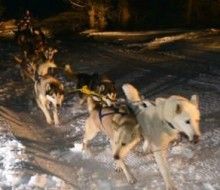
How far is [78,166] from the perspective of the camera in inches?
328

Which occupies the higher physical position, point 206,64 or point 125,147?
point 125,147

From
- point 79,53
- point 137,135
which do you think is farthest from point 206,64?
point 137,135

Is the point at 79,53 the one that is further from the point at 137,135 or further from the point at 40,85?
the point at 137,135

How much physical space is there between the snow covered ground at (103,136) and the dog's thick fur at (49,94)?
31cm

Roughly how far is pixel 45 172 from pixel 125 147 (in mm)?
1668

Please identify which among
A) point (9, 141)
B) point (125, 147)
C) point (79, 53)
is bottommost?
point (79, 53)

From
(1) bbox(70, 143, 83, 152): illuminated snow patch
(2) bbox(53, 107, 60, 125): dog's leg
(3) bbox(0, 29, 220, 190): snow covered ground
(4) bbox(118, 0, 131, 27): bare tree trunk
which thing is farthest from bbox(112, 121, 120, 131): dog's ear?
(4) bbox(118, 0, 131, 27): bare tree trunk

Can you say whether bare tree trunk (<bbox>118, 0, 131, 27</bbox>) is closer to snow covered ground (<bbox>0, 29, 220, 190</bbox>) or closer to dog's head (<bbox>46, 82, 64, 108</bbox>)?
snow covered ground (<bbox>0, 29, 220, 190</bbox>)

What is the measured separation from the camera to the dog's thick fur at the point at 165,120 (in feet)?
18.1

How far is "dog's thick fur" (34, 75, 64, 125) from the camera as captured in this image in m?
10.6

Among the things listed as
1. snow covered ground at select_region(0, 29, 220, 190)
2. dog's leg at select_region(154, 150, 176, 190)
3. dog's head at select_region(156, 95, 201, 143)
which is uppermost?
dog's head at select_region(156, 95, 201, 143)

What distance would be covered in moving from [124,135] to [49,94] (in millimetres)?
4368

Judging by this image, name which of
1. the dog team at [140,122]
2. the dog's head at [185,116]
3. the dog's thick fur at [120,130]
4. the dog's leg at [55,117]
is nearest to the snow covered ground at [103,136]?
the dog's leg at [55,117]

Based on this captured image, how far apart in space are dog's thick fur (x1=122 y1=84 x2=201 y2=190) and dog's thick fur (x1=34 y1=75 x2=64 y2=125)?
3748 mm
